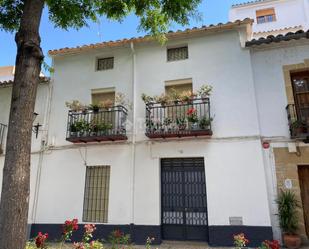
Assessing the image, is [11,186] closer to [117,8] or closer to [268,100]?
[117,8]

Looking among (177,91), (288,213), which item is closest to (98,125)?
(177,91)

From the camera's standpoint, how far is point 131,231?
8.34 m

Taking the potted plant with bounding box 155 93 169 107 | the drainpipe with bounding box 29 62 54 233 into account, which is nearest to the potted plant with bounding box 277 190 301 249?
the potted plant with bounding box 155 93 169 107

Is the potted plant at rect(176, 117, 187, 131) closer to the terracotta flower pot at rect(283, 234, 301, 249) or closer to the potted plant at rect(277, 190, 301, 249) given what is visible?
the potted plant at rect(277, 190, 301, 249)

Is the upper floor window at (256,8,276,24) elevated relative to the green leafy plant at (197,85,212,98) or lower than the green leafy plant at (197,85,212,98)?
elevated

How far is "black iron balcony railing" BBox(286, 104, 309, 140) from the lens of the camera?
7.43m

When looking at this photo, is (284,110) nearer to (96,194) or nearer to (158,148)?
(158,148)

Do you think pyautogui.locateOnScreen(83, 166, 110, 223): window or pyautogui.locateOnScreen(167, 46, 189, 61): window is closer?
pyautogui.locateOnScreen(83, 166, 110, 223): window

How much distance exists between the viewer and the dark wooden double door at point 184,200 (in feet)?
27.0

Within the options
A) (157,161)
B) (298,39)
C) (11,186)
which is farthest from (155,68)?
(11,186)

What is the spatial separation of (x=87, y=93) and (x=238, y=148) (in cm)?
601

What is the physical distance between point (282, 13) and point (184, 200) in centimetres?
1766

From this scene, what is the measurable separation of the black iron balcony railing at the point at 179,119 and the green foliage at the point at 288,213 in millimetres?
2798

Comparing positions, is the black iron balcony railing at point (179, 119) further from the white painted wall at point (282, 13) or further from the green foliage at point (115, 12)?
the white painted wall at point (282, 13)
